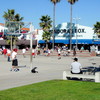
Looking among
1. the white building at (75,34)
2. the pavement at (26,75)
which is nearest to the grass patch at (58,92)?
the pavement at (26,75)

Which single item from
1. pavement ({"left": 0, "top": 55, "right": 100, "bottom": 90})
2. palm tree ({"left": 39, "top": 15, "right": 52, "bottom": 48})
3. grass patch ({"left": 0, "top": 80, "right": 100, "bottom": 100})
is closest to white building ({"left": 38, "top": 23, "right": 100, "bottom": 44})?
palm tree ({"left": 39, "top": 15, "right": 52, "bottom": 48})

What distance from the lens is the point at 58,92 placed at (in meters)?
10.7

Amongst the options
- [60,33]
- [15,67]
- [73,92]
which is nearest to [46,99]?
[73,92]

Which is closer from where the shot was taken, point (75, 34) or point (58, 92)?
point (58, 92)

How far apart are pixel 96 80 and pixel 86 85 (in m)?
1.12

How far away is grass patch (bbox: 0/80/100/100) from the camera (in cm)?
966

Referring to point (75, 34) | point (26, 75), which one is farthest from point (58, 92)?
point (75, 34)

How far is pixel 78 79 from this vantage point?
1462 cm

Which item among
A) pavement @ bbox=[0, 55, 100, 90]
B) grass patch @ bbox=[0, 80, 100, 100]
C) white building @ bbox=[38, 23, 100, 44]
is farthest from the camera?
white building @ bbox=[38, 23, 100, 44]

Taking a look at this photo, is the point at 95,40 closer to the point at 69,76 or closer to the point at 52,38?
the point at 52,38

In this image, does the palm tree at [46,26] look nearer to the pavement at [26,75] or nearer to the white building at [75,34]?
the white building at [75,34]

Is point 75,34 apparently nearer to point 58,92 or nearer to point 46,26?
point 46,26

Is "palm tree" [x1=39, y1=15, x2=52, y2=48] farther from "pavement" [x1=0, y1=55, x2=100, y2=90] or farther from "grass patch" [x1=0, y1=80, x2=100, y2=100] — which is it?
"grass patch" [x1=0, y1=80, x2=100, y2=100]

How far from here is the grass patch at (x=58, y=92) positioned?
31.7 feet
